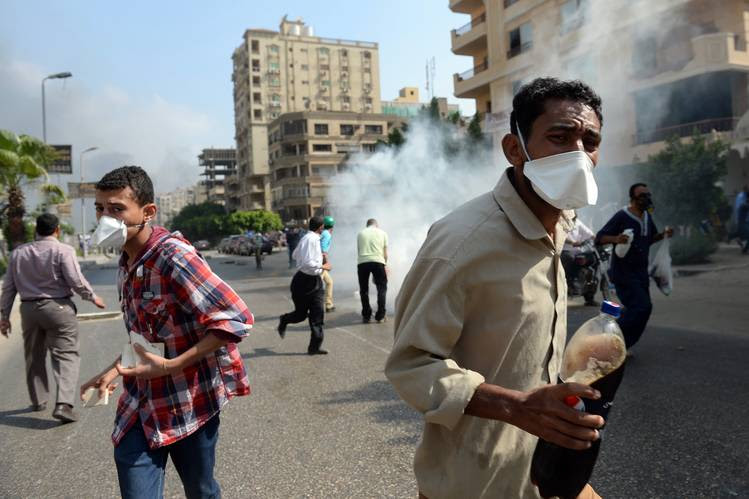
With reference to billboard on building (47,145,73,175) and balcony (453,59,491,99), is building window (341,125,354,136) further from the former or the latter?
balcony (453,59,491,99)

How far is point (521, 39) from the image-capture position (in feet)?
75.0

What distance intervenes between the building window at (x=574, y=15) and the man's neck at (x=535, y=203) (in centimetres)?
1526

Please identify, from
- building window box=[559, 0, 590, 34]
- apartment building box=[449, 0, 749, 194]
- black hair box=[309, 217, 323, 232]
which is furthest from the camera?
building window box=[559, 0, 590, 34]

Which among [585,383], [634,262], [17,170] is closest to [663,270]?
[634,262]

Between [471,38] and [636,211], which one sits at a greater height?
[471,38]

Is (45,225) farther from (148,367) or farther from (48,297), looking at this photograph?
(148,367)

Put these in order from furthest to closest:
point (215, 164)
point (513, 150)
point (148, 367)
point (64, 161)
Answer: point (215, 164), point (64, 161), point (148, 367), point (513, 150)

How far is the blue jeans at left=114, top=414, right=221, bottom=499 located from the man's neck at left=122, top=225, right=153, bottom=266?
2.11ft

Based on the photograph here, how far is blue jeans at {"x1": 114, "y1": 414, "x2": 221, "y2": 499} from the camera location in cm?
204

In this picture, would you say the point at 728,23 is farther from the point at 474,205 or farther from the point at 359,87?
the point at 359,87

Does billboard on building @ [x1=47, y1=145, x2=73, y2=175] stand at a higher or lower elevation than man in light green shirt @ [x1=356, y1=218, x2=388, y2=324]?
higher

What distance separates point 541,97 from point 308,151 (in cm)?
7610

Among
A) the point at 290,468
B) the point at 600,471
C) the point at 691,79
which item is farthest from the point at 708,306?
the point at 691,79

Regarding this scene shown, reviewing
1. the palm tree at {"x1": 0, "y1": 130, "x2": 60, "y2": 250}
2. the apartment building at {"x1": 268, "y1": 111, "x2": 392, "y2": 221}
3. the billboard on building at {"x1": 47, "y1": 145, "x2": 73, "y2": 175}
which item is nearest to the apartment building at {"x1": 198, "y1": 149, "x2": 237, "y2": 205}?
the apartment building at {"x1": 268, "y1": 111, "x2": 392, "y2": 221}
